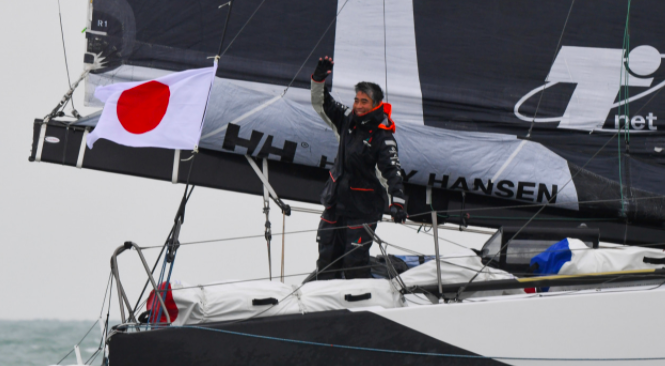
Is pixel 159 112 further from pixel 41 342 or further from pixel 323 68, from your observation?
pixel 41 342

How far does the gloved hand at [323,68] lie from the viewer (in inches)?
123

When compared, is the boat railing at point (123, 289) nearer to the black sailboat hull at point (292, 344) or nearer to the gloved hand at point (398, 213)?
the black sailboat hull at point (292, 344)

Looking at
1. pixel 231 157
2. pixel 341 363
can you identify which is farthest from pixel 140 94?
pixel 341 363

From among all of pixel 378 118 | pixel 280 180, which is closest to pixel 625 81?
pixel 378 118

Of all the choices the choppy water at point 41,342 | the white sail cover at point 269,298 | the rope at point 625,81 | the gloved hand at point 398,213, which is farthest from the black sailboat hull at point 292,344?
the choppy water at point 41,342

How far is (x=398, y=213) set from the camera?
2941 millimetres

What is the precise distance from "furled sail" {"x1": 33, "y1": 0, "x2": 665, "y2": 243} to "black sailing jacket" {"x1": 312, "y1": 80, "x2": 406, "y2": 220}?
12.7 inches

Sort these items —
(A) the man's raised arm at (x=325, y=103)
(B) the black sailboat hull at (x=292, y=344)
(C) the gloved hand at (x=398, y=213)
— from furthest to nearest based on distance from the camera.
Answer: (A) the man's raised arm at (x=325, y=103) → (C) the gloved hand at (x=398, y=213) → (B) the black sailboat hull at (x=292, y=344)

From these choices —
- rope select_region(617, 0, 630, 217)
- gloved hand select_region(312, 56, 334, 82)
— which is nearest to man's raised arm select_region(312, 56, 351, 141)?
gloved hand select_region(312, 56, 334, 82)

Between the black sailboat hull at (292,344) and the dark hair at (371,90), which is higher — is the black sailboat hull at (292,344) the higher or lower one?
the lower one

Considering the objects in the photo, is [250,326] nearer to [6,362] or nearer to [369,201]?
[369,201]

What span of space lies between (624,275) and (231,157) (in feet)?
5.23

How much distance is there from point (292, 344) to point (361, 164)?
2.88 ft

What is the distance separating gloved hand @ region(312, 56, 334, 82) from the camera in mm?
3132
